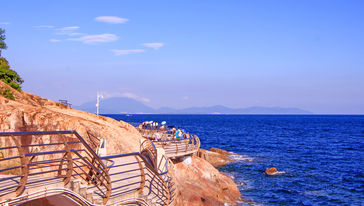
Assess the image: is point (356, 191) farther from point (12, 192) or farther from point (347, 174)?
point (12, 192)

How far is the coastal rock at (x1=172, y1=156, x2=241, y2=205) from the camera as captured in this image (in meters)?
19.4

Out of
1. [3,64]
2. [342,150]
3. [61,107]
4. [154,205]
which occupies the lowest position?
[342,150]

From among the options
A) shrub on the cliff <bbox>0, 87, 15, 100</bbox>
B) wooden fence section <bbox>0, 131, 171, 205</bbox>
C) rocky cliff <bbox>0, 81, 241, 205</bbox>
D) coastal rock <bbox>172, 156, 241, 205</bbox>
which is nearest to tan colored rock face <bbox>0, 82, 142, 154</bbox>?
rocky cliff <bbox>0, 81, 241, 205</bbox>

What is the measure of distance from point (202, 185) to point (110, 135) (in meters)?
6.27

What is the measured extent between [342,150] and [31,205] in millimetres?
55961

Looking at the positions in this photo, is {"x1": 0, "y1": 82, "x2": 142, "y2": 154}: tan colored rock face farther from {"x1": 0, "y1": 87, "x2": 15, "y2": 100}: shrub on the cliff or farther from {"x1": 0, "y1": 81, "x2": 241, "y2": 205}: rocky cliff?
{"x1": 0, "y1": 87, "x2": 15, "y2": 100}: shrub on the cliff

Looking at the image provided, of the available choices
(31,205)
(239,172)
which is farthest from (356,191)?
(31,205)

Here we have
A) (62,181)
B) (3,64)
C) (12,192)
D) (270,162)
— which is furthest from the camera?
(270,162)

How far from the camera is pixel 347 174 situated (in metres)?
35.4

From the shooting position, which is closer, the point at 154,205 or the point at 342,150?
the point at 154,205

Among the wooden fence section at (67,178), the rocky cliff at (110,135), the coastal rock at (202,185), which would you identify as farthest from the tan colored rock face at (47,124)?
the coastal rock at (202,185)

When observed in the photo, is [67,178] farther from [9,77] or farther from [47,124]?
[9,77]

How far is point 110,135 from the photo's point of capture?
1923 cm

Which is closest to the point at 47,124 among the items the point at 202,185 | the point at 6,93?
the point at 6,93
